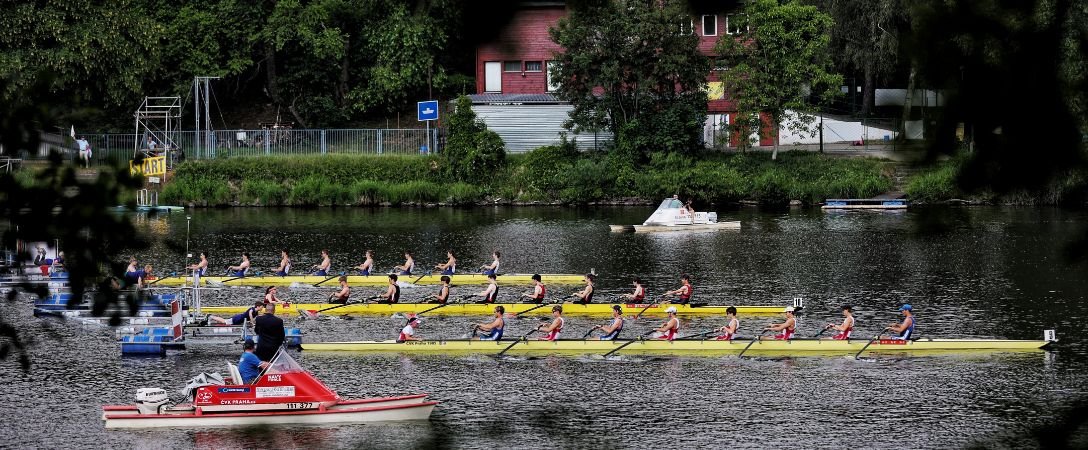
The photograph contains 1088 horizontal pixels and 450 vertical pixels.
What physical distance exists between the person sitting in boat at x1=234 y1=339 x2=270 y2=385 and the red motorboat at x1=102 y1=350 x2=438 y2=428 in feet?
Result: 0.37

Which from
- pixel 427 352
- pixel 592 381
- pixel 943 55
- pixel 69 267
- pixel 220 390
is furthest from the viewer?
pixel 427 352

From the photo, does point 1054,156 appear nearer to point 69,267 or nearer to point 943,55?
point 943,55

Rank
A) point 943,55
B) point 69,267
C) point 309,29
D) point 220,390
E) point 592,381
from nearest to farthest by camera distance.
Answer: point 943,55 → point 69,267 → point 220,390 → point 592,381 → point 309,29

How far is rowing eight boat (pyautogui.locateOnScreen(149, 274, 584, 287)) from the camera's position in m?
41.1

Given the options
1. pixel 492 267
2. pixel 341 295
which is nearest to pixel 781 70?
pixel 492 267

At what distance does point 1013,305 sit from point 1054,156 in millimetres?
33417

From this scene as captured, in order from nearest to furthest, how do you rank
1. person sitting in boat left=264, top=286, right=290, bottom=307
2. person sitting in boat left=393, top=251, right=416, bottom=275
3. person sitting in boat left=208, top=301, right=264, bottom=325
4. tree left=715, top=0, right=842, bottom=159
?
person sitting in boat left=208, top=301, right=264, bottom=325
person sitting in boat left=264, top=286, right=290, bottom=307
person sitting in boat left=393, top=251, right=416, bottom=275
tree left=715, top=0, right=842, bottom=159

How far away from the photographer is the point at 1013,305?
36.4 meters

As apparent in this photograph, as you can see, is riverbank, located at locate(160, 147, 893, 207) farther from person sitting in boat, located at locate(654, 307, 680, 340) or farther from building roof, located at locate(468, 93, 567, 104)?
person sitting in boat, located at locate(654, 307, 680, 340)

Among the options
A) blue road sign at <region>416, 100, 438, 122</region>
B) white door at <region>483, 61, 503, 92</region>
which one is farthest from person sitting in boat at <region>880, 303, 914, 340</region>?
white door at <region>483, 61, 503, 92</region>

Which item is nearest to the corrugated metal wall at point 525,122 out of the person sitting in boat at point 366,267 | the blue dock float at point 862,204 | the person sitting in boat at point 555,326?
the blue dock float at point 862,204

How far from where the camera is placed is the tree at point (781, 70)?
59719 mm

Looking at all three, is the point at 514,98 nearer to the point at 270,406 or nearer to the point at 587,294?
the point at 587,294

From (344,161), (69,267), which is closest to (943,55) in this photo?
(69,267)
